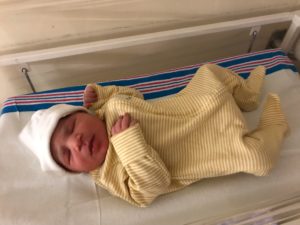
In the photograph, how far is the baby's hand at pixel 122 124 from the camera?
759 mm

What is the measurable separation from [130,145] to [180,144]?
16cm

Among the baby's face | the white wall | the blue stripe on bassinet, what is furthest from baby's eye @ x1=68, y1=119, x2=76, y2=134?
the white wall

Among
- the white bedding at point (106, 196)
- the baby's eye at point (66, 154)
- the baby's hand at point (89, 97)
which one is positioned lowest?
the white bedding at point (106, 196)

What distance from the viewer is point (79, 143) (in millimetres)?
722

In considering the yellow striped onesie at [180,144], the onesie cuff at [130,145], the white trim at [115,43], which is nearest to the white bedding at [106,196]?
the yellow striped onesie at [180,144]

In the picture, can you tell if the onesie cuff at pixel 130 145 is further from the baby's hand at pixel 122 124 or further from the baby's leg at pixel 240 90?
the baby's leg at pixel 240 90

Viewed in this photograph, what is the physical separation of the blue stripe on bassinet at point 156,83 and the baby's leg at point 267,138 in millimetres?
212

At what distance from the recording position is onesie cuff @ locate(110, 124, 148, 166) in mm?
733

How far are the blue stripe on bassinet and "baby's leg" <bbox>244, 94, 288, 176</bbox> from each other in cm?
21

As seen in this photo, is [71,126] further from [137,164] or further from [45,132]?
[137,164]

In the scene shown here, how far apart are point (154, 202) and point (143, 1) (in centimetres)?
68

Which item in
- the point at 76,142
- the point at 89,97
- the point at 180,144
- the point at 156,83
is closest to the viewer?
the point at 76,142

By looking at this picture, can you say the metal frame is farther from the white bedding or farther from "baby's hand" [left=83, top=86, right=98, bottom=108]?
the white bedding

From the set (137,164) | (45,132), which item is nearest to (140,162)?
(137,164)
